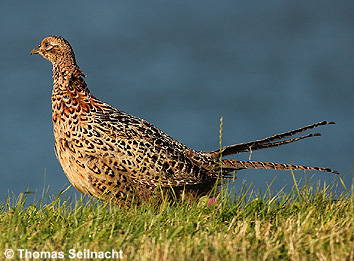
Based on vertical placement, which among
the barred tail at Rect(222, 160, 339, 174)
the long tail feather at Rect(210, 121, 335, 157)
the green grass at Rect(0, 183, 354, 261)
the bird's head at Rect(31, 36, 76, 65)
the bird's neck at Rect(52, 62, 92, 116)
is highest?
the bird's head at Rect(31, 36, 76, 65)

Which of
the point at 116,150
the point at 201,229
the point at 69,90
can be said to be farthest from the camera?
the point at 69,90

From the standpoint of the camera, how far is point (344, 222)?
588 cm

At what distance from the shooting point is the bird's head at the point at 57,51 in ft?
26.8

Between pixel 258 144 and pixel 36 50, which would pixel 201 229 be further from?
pixel 36 50

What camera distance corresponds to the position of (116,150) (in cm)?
756

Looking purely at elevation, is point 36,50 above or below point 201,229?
above

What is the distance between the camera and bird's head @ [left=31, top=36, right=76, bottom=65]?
26.8 ft

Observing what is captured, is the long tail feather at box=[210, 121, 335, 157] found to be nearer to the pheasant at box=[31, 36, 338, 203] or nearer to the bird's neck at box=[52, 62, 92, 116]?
the pheasant at box=[31, 36, 338, 203]

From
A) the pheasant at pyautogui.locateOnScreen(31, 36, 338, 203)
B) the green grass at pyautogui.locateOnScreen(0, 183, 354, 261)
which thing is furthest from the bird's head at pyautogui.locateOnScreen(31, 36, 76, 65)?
the green grass at pyautogui.locateOnScreen(0, 183, 354, 261)

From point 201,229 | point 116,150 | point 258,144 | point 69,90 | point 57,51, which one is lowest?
point 201,229

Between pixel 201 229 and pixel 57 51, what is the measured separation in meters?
3.34

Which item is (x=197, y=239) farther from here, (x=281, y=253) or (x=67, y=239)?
(x=67, y=239)

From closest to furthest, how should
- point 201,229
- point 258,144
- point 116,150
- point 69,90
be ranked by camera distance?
point 201,229, point 116,150, point 69,90, point 258,144

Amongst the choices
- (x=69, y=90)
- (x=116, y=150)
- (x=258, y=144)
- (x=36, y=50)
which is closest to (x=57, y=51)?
(x=36, y=50)
